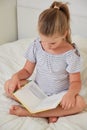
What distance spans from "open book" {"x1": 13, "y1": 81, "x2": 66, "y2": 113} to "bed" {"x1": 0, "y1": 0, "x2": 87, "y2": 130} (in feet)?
0.18

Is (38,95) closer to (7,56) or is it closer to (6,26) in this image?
(7,56)

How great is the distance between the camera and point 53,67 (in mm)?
1185

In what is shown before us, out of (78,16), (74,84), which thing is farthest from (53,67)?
(78,16)

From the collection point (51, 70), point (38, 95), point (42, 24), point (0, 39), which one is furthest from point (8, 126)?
point (0, 39)

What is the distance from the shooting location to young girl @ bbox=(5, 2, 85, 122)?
1074 mm

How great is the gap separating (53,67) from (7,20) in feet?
3.11

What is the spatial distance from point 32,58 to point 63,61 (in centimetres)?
17

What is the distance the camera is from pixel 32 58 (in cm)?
125

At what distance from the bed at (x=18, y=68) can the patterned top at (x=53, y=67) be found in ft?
0.43

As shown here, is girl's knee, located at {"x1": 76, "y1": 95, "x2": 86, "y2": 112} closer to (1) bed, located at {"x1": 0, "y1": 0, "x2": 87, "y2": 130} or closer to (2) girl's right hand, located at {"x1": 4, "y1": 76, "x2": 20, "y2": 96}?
(1) bed, located at {"x1": 0, "y1": 0, "x2": 87, "y2": 130}

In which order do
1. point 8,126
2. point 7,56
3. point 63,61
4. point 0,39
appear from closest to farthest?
1. point 8,126
2. point 63,61
3. point 7,56
4. point 0,39

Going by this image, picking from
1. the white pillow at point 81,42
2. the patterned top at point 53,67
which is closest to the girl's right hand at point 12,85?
the patterned top at point 53,67

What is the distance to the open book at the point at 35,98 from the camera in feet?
3.56

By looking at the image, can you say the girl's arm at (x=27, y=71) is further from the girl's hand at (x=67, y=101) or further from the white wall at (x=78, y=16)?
the white wall at (x=78, y=16)
